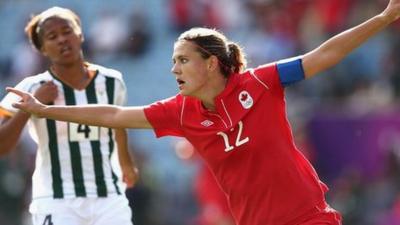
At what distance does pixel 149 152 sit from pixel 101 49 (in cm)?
228

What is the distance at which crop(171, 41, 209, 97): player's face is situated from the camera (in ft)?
24.0

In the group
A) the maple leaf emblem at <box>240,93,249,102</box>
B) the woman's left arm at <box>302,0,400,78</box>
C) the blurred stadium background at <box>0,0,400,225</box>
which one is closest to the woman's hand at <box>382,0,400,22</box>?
the woman's left arm at <box>302,0,400,78</box>

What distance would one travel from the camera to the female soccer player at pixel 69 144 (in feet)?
26.9

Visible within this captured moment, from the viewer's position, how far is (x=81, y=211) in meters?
8.21

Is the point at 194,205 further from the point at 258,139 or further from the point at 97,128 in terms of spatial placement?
the point at 258,139

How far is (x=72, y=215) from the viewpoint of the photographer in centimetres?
818

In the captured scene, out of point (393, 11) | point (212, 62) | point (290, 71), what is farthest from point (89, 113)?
point (393, 11)

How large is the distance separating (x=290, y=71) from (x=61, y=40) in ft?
6.01

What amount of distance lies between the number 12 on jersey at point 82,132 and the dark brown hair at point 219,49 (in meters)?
1.24

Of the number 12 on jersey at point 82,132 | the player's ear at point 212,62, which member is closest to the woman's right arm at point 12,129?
the number 12 on jersey at point 82,132

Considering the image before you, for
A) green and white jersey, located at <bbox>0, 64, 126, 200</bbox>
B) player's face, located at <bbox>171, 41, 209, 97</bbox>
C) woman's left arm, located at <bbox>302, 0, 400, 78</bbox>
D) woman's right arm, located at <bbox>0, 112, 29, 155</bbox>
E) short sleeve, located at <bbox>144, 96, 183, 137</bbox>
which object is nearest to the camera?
woman's left arm, located at <bbox>302, 0, 400, 78</bbox>

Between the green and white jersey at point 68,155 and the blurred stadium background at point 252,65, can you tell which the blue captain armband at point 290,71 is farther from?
the blurred stadium background at point 252,65

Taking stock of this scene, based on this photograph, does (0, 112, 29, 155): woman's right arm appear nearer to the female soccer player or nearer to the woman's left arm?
the female soccer player

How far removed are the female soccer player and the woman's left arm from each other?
1864mm
